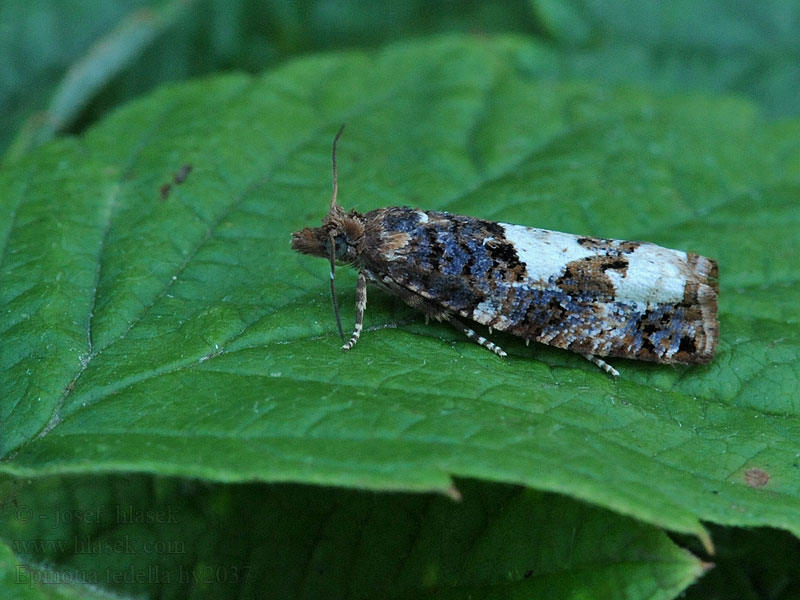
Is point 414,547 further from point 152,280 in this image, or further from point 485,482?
point 152,280

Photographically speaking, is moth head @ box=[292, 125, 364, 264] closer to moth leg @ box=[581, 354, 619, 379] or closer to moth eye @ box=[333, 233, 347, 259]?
moth eye @ box=[333, 233, 347, 259]

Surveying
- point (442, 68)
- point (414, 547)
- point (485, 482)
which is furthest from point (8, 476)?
point (442, 68)

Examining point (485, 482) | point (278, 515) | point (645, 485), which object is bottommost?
point (278, 515)

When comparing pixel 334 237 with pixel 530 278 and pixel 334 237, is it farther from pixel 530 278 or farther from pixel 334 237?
pixel 530 278

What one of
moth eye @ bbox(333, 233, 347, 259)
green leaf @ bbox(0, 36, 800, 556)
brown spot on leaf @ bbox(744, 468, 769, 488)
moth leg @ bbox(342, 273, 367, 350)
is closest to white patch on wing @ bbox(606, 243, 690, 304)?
green leaf @ bbox(0, 36, 800, 556)

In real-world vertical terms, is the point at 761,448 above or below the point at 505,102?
below

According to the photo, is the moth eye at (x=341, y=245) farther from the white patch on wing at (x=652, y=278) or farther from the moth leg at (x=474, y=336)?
the white patch on wing at (x=652, y=278)
